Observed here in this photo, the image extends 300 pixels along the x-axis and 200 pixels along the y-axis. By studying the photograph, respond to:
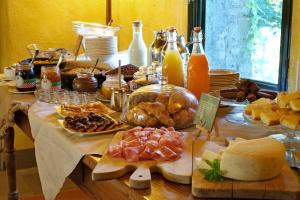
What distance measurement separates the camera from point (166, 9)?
351 centimetres

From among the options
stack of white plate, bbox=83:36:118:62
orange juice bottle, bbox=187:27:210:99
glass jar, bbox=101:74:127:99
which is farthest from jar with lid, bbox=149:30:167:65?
orange juice bottle, bbox=187:27:210:99

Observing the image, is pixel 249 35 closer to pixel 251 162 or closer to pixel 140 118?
pixel 140 118

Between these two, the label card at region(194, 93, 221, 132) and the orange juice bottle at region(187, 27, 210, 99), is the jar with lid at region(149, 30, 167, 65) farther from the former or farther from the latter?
the label card at region(194, 93, 221, 132)

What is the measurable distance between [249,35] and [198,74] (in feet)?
4.94

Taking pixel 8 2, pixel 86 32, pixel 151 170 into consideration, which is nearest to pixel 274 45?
pixel 86 32

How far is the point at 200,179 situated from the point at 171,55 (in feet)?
3.03

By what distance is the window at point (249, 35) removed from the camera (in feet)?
8.56

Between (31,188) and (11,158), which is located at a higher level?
(11,158)

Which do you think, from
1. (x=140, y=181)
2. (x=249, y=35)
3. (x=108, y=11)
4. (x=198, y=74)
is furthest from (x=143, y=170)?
(x=108, y=11)

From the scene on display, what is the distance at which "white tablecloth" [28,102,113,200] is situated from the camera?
1166 millimetres

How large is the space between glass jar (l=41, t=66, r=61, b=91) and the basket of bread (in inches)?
24.8

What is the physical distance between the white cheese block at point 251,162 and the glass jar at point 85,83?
43.7 inches

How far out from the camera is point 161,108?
131cm

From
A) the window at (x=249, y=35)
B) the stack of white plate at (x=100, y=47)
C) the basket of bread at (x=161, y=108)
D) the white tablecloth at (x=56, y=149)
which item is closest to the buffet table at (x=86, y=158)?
the white tablecloth at (x=56, y=149)
